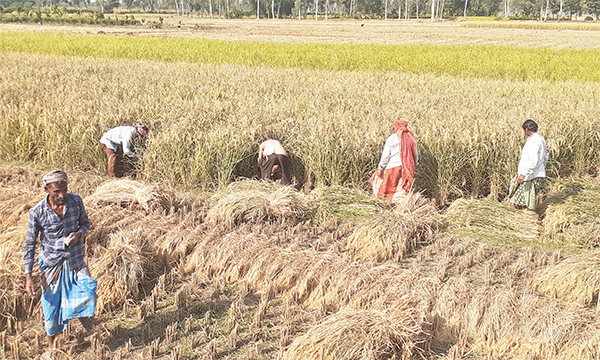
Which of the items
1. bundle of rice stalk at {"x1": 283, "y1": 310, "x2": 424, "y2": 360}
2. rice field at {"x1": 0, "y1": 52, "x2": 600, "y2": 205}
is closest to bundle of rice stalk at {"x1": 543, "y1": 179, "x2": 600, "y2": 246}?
rice field at {"x1": 0, "y1": 52, "x2": 600, "y2": 205}

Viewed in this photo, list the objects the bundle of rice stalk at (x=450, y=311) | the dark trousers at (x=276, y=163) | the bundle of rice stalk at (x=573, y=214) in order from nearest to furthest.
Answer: the bundle of rice stalk at (x=450, y=311), the bundle of rice stalk at (x=573, y=214), the dark trousers at (x=276, y=163)

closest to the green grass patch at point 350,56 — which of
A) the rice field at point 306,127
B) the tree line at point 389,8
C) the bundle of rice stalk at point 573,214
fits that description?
the rice field at point 306,127

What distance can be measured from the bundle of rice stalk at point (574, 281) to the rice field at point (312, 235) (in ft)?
0.04

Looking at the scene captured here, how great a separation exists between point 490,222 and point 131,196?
387 cm

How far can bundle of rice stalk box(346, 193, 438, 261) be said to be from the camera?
4582mm

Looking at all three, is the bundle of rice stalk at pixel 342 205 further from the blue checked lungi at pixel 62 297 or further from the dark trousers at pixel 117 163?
the dark trousers at pixel 117 163

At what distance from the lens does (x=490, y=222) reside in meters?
5.40

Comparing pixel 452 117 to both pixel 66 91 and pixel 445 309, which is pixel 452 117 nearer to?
pixel 445 309

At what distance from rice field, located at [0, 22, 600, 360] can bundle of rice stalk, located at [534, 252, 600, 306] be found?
0.04ft

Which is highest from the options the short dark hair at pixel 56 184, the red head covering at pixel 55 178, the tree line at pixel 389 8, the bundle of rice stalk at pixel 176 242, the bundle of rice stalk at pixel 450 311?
the tree line at pixel 389 8

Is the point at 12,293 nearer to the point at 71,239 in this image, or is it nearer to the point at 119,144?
the point at 71,239

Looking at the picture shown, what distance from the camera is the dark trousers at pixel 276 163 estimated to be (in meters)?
6.43

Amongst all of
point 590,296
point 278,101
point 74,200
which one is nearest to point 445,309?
point 590,296

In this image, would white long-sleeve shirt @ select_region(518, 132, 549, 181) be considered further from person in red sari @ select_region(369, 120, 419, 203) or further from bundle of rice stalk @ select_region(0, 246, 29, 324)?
bundle of rice stalk @ select_region(0, 246, 29, 324)
